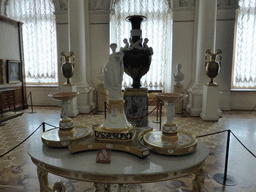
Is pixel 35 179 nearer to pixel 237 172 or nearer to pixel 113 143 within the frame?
pixel 113 143

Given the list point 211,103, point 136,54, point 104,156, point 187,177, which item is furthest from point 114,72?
point 211,103

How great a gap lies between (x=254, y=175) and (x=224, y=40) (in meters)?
7.29

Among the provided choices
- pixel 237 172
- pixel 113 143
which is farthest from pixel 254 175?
pixel 113 143

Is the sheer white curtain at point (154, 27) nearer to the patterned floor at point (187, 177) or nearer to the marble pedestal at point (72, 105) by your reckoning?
the patterned floor at point (187, 177)

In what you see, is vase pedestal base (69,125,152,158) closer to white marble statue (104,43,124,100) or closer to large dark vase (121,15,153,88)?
white marble statue (104,43,124,100)

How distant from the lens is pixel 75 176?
1.84m

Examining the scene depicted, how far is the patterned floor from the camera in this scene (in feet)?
11.1

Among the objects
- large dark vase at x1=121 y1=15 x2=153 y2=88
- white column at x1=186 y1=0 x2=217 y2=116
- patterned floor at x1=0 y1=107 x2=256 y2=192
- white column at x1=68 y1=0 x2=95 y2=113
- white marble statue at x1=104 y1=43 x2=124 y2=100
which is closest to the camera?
white marble statue at x1=104 y1=43 x2=124 y2=100

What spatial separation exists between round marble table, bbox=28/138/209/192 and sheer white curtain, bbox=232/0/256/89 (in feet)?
29.8

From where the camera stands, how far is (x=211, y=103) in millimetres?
7605

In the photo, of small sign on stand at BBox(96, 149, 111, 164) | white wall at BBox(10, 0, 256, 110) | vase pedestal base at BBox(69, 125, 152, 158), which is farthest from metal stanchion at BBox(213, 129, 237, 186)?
white wall at BBox(10, 0, 256, 110)

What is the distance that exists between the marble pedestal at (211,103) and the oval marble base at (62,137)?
5919 millimetres

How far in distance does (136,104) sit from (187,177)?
2586mm

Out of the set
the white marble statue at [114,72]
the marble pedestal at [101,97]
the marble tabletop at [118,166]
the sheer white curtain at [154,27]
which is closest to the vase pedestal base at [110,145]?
the marble tabletop at [118,166]
